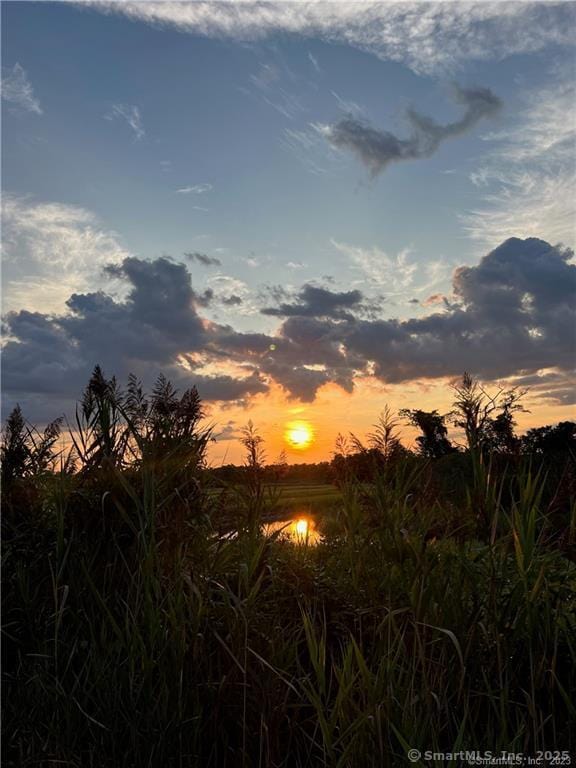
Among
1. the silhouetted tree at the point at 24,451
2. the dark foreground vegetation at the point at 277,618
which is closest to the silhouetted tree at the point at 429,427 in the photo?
the dark foreground vegetation at the point at 277,618

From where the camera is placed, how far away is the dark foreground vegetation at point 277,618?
336 cm

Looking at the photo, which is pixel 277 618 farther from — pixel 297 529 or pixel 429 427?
pixel 297 529

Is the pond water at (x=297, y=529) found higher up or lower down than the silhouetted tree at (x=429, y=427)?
lower down

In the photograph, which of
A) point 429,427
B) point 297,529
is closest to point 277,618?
point 429,427

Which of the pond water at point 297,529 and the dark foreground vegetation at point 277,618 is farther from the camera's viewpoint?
the pond water at point 297,529

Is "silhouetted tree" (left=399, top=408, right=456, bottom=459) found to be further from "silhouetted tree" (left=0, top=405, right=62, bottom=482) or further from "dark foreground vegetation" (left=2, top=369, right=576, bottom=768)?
"silhouetted tree" (left=0, top=405, right=62, bottom=482)

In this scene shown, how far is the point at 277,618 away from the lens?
4645 millimetres

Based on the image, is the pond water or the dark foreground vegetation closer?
the dark foreground vegetation

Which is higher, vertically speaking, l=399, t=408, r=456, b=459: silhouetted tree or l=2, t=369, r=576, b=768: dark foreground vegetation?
l=399, t=408, r=456, b=459: silhouetted tree

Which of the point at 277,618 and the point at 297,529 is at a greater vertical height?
the point at 297,529

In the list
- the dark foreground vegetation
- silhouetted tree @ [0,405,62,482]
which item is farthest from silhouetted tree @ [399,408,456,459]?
silhouetted tree @ [0,405,62,482]

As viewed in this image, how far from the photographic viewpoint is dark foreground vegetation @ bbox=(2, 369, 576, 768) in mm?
3359

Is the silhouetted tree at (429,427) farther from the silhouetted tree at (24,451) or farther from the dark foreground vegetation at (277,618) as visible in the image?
the silhouetted tree at (24,451)

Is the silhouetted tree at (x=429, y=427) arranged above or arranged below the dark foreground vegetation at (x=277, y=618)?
above
